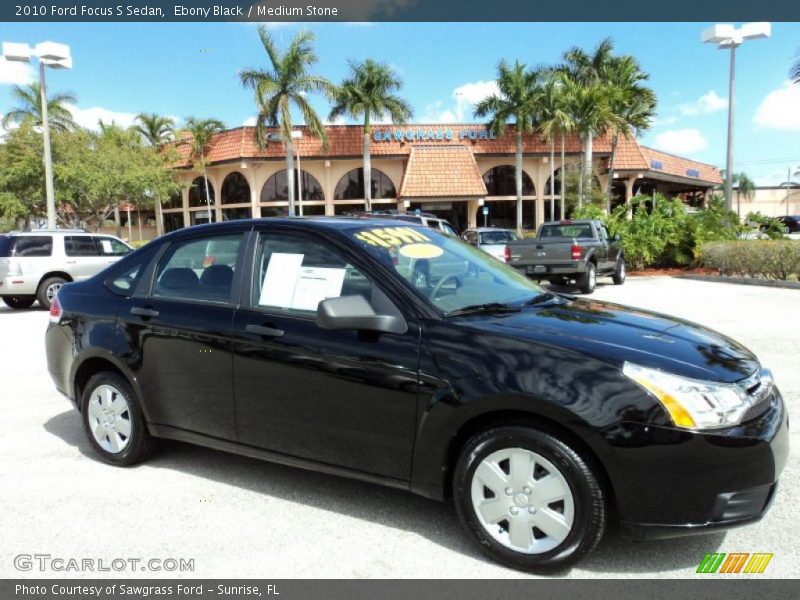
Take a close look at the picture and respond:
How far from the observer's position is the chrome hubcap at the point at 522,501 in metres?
2.86

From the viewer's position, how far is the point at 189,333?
395cm

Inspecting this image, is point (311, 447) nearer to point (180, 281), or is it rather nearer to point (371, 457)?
point (371, 457)

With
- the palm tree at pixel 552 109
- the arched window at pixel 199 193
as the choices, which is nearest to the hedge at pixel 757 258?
the palm tree at pixel 552 109

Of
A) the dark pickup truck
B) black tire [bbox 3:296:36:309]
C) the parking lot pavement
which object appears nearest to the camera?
the parking lot pavement

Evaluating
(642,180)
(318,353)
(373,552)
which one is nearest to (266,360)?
(318,353)

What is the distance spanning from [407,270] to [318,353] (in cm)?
67

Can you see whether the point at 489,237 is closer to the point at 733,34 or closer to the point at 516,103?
the point at 733,34

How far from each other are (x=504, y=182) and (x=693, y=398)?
4199cm

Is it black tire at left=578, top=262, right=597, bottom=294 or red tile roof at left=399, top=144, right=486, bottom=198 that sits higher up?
red tile roof at left=399, top=144, right=486, bottom=198

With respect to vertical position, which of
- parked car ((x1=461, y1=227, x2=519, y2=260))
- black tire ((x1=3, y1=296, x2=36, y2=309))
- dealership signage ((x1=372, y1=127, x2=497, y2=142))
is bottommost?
black tire ((x1=3, y1=296, x2=36, y2=309))

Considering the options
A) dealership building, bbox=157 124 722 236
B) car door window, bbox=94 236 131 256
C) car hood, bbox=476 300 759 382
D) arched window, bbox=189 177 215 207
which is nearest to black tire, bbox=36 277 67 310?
car door window, bbox=94 236 131 256

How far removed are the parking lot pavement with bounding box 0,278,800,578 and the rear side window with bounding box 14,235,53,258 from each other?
1005 cm

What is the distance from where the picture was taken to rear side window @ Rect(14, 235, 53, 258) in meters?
13.8

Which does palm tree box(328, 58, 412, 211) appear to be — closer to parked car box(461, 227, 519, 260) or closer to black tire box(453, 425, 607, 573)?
parked car box(461, 227, 519, 260)
